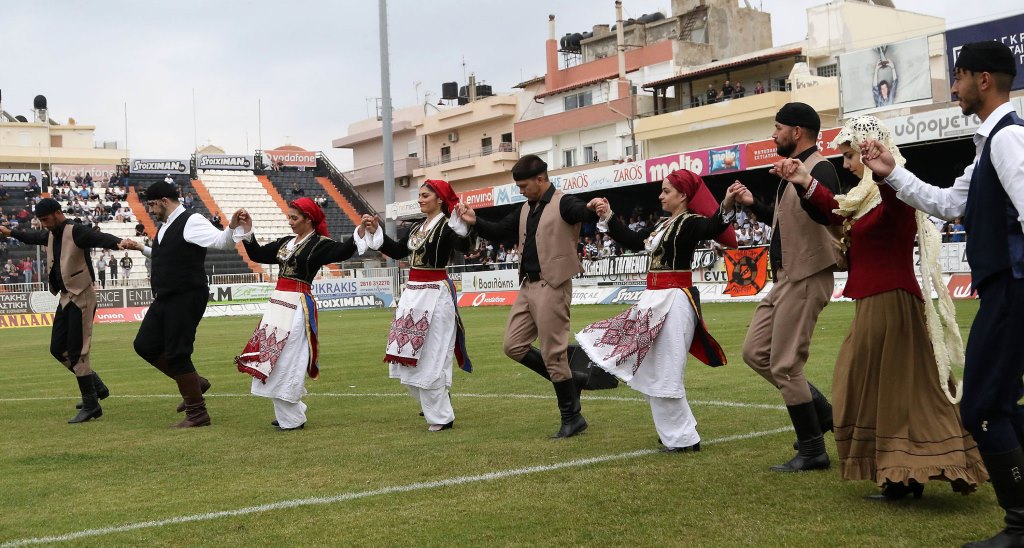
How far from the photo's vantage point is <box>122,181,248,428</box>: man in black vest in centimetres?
998

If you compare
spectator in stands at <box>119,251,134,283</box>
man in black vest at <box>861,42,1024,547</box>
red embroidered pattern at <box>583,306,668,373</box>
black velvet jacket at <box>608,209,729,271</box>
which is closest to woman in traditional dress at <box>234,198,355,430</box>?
red embroidered pattern at <box>583,306,668,373</box>

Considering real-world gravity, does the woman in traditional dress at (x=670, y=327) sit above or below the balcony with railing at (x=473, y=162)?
below

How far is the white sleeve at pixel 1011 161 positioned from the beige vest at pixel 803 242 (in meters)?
2.06

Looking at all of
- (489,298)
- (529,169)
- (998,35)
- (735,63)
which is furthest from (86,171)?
(529,169)

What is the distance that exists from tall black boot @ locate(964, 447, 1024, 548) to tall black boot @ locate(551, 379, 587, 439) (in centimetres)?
Result: 400

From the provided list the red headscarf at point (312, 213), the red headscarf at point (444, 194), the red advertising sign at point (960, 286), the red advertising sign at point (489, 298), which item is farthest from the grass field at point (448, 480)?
the red advertising sign at point (489, 298)

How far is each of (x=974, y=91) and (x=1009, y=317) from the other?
3.21 feet

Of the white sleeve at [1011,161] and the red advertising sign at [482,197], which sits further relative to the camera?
the red advertising sign at [482,197]

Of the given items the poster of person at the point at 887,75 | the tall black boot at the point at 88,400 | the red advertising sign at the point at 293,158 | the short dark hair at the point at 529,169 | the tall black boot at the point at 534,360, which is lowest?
the tall black boot at the point at 88,400

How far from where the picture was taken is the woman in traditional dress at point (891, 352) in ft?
17.4

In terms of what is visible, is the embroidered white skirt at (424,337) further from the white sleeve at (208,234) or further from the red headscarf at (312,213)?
the white sleeve at (208,234)

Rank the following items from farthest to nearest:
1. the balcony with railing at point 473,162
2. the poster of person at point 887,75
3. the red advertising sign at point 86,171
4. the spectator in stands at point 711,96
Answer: the balcony with railing at point 473,162 < the red advertising sign at point 86,171 < the spectator in stands at point 711,96 < the poster of person at point 887,75

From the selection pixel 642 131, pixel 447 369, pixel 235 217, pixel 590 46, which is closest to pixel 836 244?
pixel 447 369

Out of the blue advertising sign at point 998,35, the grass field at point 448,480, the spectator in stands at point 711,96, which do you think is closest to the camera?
the grass field at point 448,480
